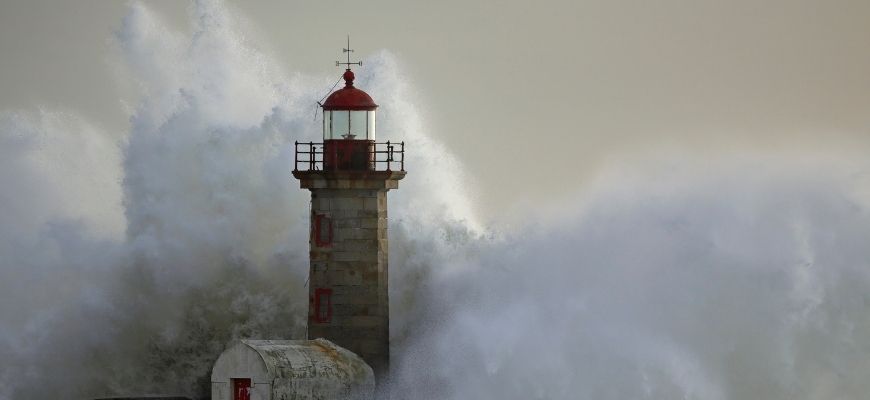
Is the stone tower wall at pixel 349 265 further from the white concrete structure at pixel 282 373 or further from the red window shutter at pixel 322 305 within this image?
the white concrete structure at pixel 282 373

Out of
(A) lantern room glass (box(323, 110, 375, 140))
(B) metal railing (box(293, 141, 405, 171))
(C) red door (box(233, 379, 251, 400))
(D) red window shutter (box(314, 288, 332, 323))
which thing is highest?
(A) lantern room glass (box(323, 110, 375, 140))

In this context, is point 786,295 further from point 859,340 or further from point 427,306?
point 427,306

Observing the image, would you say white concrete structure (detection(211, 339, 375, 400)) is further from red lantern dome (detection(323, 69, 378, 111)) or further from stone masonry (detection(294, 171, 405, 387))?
red lantern dome (detection(323, 69, 378, 111))

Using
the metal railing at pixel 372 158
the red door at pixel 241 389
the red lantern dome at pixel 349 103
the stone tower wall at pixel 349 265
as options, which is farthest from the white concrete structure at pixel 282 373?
the red lantern dome at pixel 349 103

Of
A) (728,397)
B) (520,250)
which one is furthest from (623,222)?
(728,397)

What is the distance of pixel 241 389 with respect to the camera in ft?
114

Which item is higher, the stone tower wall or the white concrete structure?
the stone tower wall

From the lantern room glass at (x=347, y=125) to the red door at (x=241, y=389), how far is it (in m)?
4.05

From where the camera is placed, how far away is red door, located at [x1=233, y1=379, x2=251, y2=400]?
1361 inches

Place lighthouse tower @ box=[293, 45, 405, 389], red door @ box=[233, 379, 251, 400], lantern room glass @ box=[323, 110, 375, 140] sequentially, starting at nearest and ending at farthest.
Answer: red door @ box=[233, 379, 251, 400]
lighthouse tower @ box=[293, 45, 405, 389]
lantern room glass @ box=[323, 110, 375, 140]

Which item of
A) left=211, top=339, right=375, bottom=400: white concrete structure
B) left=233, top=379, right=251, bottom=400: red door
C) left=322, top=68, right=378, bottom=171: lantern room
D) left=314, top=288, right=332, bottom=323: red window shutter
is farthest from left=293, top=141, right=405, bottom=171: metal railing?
left=233, top=379, right=251, bottom=400: red door

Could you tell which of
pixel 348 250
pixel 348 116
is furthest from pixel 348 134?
pixel 348 250

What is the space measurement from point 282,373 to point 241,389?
55cm

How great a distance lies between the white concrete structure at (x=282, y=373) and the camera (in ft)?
113
